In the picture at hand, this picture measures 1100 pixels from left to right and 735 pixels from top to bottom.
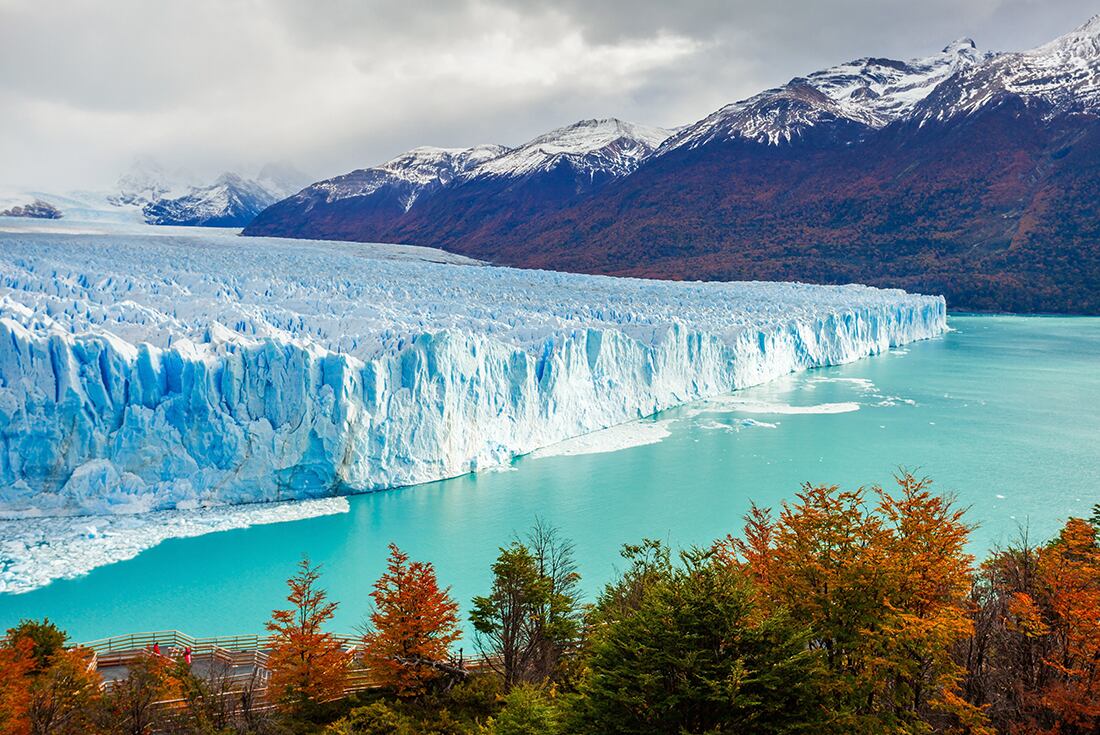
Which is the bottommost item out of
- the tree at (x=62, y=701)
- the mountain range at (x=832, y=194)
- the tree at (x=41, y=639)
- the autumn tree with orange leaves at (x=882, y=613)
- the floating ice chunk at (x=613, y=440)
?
the floating ice chunk at (x=613, y=440)

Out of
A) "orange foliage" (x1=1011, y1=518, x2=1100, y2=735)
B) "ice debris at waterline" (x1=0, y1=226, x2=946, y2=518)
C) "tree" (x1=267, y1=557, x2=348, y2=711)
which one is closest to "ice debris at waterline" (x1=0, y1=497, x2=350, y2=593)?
"ice debris at waterline" (x1=0, y1=226, x2=946, y2=518)

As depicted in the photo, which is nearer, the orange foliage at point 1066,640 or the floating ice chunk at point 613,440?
the orange foliage at point 1066,640

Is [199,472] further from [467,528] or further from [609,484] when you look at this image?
[609,484]

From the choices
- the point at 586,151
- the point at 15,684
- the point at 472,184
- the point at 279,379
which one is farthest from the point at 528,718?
the point at 586,151

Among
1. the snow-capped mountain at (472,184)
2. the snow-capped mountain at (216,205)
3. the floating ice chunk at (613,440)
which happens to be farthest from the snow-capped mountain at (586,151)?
the floating ice chunk at (613,440)

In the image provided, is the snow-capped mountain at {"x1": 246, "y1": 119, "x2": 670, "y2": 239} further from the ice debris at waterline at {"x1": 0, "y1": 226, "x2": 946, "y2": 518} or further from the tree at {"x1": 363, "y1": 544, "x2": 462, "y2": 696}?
the tree at {"x1": 363, "y1": 544, "x2": 462, "y2": 696}

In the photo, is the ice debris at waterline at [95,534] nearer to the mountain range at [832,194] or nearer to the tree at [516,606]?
the tree at [516,606]
